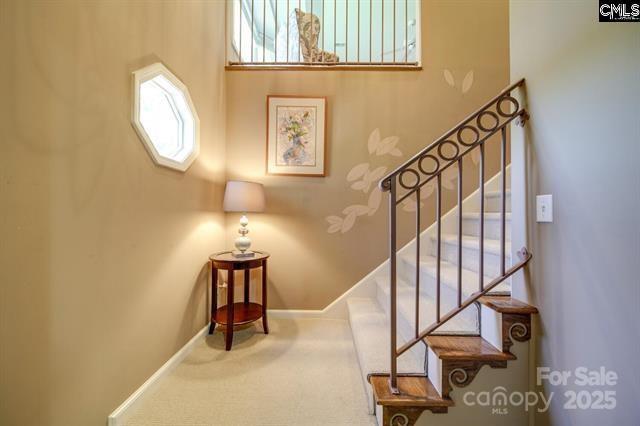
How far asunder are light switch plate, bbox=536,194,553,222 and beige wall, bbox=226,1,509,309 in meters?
1.24

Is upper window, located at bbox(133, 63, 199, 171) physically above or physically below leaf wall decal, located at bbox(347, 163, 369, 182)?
above

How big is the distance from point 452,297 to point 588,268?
0.69 m

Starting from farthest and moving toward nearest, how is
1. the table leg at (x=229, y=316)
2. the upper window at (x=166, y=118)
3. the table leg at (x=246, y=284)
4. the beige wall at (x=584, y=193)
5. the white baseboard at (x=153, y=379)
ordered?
the table leg at (x=246, y=284) < the table leg at (x=229, y=316) < the upper window at (x=166, y=118) < the white baseboard at (x=153, y=379) < the beige wall at (x=584, y=193)

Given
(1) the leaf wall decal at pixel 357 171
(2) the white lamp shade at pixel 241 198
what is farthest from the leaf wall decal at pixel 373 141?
(2) the white lamp shade at pixel 241 198

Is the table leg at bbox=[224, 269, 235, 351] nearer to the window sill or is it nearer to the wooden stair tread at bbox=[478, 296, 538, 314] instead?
the wooden stair tread at bbox=[478, 296, 538, 314]

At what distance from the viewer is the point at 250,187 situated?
204cm

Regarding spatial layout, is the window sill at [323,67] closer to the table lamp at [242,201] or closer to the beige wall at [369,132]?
the beige wall at [369,132]

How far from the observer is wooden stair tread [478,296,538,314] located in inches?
42.9

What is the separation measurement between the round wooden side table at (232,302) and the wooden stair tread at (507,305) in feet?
4.93

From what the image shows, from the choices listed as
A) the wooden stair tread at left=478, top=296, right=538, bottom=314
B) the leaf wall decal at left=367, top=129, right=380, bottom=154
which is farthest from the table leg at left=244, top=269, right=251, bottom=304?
the wooden stair tread at left=478, top=296, right=538, bottom=314

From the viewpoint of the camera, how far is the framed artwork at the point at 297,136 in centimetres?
236

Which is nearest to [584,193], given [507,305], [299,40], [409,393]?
[507,305]

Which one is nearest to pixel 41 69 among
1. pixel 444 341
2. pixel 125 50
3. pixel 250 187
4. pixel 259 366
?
pixel 125 50

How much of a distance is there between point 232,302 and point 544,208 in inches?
76.2
